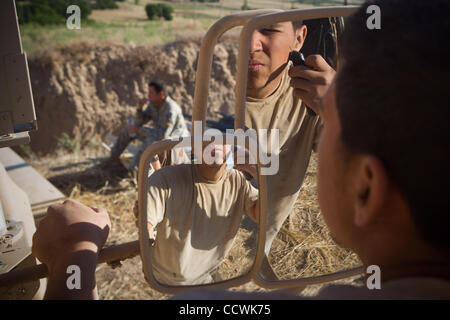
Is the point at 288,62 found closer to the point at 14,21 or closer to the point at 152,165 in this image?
the point at 152,165

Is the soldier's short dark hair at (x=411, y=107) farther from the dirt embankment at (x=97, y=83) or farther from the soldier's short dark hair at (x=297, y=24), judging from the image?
the dirt embankment at (x=97, y=83)

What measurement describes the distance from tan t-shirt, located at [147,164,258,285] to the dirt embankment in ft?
22.9

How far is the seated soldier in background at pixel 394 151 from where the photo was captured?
49cm

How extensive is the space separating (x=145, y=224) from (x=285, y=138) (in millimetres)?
406

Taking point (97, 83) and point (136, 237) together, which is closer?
point (136, 237)

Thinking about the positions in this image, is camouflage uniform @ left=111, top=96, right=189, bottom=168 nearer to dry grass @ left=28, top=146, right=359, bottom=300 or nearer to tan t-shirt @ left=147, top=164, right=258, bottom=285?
dry grass @ left=28, top=146, right=359, bottom=300

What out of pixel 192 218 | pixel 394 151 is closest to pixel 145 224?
pixel 192 218

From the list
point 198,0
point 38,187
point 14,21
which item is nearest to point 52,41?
point 198,0

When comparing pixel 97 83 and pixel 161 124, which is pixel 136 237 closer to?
pixel 161 124

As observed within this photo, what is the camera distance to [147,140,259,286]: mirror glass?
3.24ft

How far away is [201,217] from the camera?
1.02m

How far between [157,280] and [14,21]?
776 mm

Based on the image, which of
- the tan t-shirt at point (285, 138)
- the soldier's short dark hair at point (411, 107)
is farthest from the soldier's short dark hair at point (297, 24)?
the soldier's short dark hair at point (411, 107)

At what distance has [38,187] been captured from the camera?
120 inches
